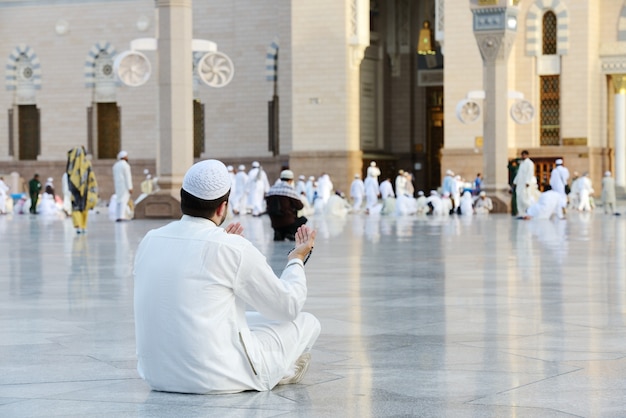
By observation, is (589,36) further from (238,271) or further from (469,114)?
(238,271)

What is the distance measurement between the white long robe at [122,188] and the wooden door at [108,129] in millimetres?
13718

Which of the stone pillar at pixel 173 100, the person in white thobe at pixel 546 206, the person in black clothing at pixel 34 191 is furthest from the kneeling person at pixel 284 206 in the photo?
the person in black clothing at pixel 34 191

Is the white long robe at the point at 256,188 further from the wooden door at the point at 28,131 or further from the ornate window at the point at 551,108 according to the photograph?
the wooden door at the point at 28,131

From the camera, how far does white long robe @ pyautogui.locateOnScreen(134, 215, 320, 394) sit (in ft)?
13.4

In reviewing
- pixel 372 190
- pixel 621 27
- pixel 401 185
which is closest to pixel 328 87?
pixel 372 190

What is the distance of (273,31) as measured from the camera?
31.5 meters

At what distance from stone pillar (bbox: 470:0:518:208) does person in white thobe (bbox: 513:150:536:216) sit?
2.38 metres

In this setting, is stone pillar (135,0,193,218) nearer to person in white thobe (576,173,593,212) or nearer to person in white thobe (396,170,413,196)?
person in white thobe (396,170,413,196)

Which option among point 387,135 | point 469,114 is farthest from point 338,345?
point 387,135

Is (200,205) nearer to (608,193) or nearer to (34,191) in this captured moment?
(608,193)

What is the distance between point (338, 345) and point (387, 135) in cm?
2894

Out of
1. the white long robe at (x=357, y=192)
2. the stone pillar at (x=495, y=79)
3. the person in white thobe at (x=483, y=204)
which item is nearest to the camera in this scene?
the stone pillar at (x=495, y=79)

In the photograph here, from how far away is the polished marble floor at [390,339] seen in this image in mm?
4016

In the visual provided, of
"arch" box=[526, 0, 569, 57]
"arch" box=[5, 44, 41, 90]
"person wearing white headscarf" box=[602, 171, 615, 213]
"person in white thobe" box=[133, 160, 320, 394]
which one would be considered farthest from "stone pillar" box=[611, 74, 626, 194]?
"person in white thobe" box=[133, 160, 320, 394]
